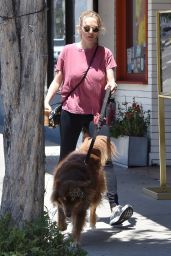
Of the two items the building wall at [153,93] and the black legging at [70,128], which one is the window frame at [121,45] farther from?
the black legging at [70,128]

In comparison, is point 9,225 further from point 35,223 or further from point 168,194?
point 168,194

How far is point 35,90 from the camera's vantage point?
5.55 metres

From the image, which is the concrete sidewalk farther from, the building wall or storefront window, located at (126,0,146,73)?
storefront window, located at (126,0,146,73)

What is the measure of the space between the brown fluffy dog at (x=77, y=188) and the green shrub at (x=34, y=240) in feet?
2.84

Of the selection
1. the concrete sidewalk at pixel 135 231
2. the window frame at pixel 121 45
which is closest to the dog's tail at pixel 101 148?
the concrete sidewalk at pixel 135 231

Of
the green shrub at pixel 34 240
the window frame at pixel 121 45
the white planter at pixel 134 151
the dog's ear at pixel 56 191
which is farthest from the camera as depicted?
the window frame at pixel 121 45

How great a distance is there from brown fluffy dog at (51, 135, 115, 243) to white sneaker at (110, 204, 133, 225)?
2.17ft

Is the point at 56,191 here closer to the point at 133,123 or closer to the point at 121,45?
the point at 133,123

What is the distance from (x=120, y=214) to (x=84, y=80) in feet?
4.24

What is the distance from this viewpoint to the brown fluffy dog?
257 inches

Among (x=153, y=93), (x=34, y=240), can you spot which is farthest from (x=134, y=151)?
(x=34, y=240)

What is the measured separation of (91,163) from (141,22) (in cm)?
525

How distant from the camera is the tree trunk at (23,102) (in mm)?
5488

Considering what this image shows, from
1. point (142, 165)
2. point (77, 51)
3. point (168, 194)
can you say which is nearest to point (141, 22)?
point (142, 165)
